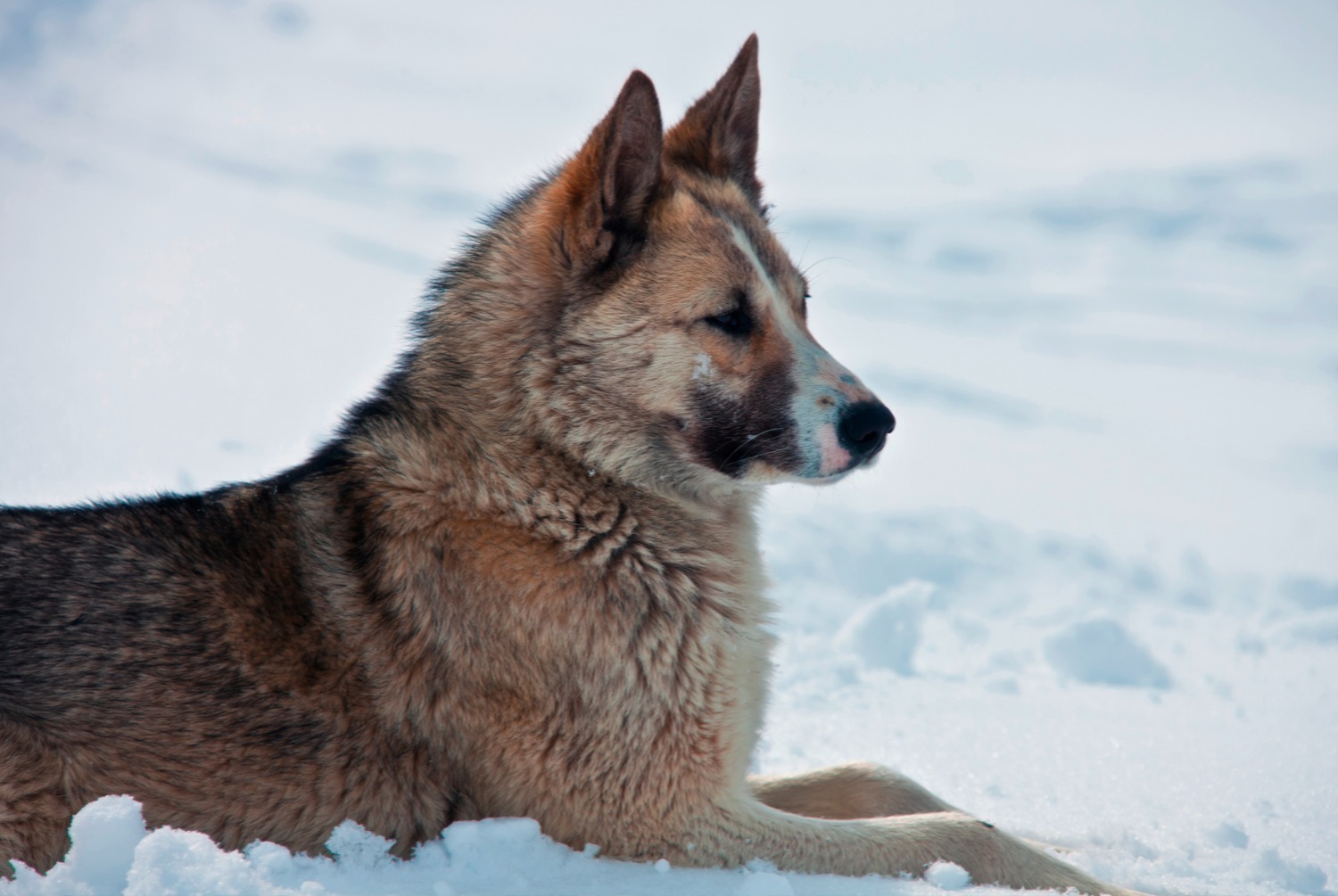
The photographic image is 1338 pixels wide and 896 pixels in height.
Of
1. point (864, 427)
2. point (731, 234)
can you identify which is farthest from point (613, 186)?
point (864, 427)

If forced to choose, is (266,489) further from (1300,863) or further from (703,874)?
(1300,863)

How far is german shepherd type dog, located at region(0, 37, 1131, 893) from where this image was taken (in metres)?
2.96

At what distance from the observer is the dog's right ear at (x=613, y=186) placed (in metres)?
3.39

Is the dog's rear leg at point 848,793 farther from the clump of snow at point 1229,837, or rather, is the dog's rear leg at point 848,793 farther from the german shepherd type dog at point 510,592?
the clump of snow at point 1229,837

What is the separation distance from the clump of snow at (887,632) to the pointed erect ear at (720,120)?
3.37 meters

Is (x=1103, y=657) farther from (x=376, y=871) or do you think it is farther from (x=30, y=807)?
(x=30, y=807)

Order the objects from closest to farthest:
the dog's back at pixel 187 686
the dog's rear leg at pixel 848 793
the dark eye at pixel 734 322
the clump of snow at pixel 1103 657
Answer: the dog's back at pixel 187 686 < the dark eye at pixel 734 322 < the dog's rear leg at pixel 848 793 < the clump of snow at pixel 1103 657

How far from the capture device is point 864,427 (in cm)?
335

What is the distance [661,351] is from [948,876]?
1864 millimetres

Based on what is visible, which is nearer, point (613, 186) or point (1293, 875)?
point (613, 186)

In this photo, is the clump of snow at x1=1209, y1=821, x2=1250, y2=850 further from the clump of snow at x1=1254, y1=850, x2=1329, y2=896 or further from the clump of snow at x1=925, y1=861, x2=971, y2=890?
the clump of snow at x1=925, y1=861, x2=971, y2=890

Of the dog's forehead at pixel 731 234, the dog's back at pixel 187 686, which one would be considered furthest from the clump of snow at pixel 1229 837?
the dog's back at pixel 187 686

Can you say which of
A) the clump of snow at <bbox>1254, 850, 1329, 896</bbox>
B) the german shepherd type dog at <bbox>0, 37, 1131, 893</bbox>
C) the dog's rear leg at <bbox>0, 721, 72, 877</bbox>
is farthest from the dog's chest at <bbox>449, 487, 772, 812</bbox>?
the clump of snow at <bbox>1254, 850, 1329, 896</bbox>

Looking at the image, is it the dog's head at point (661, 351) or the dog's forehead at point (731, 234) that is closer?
the dog's head at point (661, 351)
